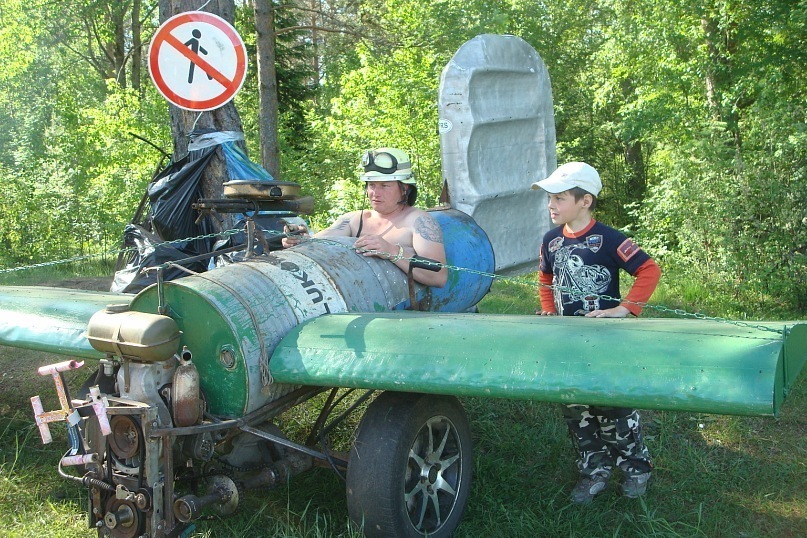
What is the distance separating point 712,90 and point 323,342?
10.4 m

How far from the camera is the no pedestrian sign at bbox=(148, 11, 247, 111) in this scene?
5.07 metres

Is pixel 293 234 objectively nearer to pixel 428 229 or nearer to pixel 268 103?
pixel 428 229

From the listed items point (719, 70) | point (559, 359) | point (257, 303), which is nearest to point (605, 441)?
point (559, 359)

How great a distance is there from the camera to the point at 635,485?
3.48 metres

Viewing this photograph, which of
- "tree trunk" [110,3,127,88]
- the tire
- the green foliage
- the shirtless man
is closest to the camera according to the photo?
the tire

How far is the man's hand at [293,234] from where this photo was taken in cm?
368

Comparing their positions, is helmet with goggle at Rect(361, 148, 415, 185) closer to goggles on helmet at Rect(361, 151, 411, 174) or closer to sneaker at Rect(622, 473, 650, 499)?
goggles on helmet at Rect(361, 151, 411, 174)

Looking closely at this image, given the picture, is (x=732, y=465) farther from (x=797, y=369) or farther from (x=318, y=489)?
(x=318, y=489)

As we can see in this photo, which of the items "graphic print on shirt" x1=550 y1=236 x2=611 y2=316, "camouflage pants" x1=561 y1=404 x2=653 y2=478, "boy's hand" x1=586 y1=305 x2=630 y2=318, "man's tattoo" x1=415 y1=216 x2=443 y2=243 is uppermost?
"man's tattoo" x1=415 y1=216 x2=443 y2=243

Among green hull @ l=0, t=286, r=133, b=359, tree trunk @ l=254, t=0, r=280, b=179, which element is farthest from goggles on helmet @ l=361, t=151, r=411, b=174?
tree trunk @ l=254, t=0, r=280, b=179

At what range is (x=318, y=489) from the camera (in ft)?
11.9

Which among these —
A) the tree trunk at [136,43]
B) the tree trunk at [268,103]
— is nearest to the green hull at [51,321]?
the tree trunk at [268,103]

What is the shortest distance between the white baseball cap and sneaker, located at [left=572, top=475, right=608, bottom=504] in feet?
4.35

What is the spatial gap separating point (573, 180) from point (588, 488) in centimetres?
142
